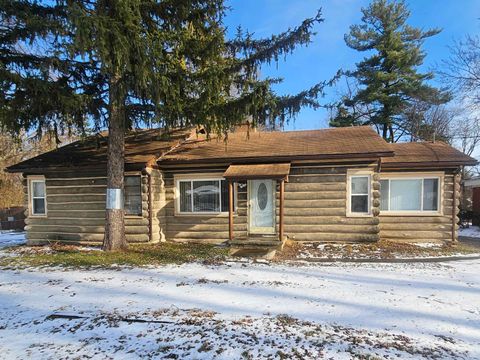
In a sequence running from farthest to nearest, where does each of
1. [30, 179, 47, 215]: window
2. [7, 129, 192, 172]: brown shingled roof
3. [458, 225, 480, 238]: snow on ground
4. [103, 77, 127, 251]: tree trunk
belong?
[458, 225, 480, 238]: snow on ground
[30, 179, 47, 215]: window
[7, 129, 192, 172]: brown shingled roof
[103, 77, 127, 251]: tree trunk

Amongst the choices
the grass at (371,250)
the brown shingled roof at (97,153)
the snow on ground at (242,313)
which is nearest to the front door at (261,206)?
the grass at (371,250)

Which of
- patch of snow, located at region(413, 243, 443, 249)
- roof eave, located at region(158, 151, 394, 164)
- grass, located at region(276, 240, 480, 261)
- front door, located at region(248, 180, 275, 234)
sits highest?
roof eave, located at region(158, 151, 394, 164)

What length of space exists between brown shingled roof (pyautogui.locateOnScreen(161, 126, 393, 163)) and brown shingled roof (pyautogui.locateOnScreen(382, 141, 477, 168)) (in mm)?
887

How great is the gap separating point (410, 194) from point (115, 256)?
968 centimetres

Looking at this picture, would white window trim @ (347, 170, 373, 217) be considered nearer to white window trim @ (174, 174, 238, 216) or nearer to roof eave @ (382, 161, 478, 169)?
roof eave @ (382, 161, 478, 169)

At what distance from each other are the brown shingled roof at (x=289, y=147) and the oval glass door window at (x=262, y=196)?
94 centimetres

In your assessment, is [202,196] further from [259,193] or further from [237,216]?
[259,193]

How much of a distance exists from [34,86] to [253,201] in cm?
687

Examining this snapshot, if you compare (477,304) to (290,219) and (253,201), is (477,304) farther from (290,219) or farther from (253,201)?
(253,201)

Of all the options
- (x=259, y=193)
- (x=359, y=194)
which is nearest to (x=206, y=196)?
(x=259, y=193)

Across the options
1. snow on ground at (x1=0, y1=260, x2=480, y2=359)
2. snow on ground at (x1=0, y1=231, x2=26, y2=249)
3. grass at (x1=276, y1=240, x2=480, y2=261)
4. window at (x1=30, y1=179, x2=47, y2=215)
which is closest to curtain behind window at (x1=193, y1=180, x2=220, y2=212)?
grass at (x1=276, y1=240, x2=480, y2=261)

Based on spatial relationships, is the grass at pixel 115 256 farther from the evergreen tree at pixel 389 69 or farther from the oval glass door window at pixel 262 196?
the evergreen tree at pixel 389 69

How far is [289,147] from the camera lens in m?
11.7

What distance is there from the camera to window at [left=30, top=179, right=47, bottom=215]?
12.2 metres
